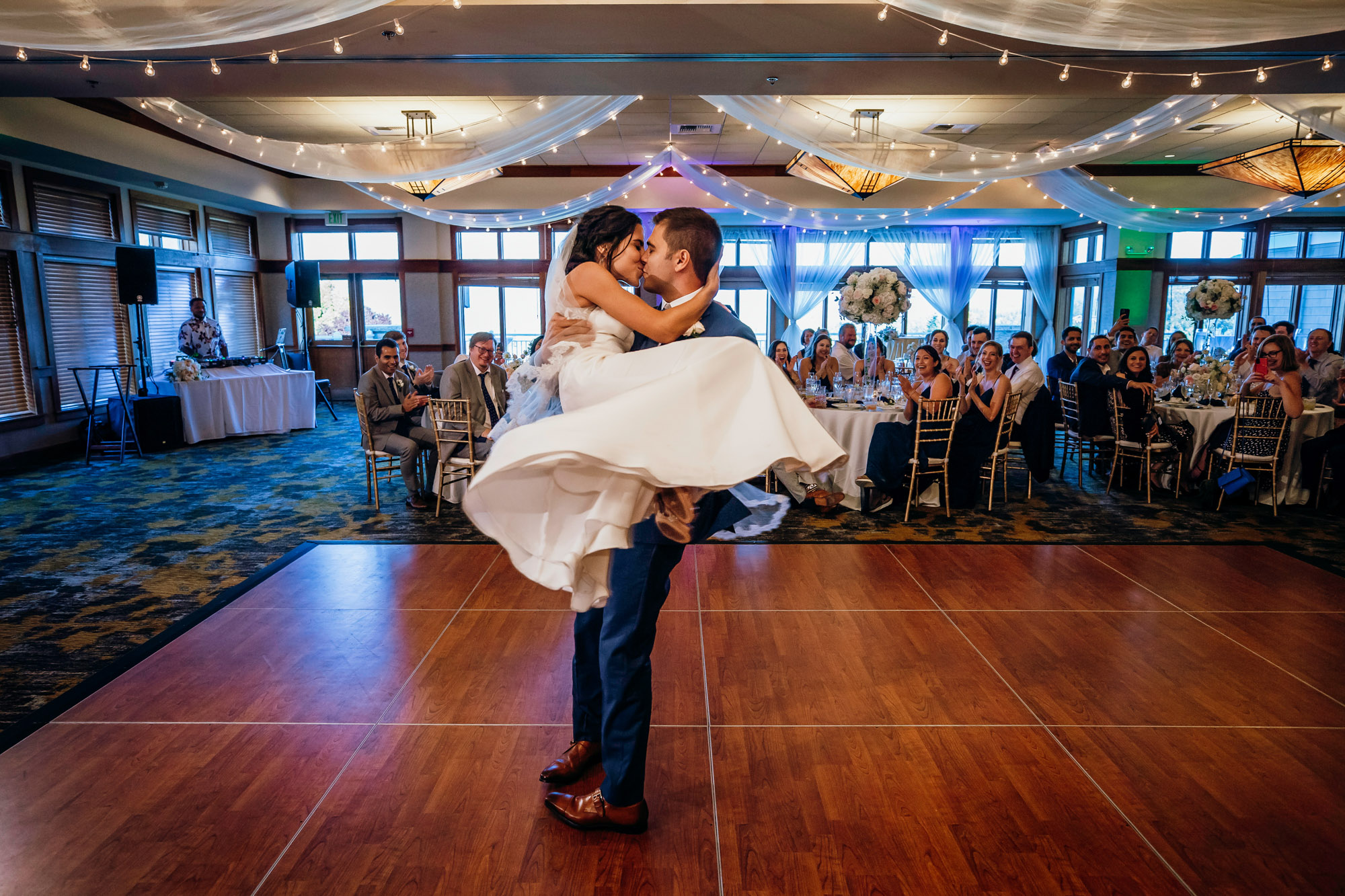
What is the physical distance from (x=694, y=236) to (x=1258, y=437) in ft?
20.7

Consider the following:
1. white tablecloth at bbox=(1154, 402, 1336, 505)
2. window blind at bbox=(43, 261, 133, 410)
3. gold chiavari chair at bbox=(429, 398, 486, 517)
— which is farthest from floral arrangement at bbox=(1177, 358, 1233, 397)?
window blind at bbox=(43, 261, 133, 410)

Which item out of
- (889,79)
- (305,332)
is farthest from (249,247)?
(889,79)

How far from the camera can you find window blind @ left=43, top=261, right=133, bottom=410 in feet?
29.5

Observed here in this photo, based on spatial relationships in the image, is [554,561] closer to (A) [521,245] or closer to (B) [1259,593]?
(B) [1259,593]

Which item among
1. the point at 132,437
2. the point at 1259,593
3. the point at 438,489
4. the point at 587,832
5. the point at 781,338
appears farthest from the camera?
the point at 781,338

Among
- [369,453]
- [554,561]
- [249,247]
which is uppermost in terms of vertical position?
[249,247]

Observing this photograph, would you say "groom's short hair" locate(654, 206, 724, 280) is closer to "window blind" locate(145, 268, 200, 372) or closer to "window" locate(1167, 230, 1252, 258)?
"window blind" locate(145, 268, 200, 372)

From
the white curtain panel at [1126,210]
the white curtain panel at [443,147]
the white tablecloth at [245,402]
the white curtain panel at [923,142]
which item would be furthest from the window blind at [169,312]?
the white curtain panel at [1126,210]

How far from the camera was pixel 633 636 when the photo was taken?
1.95 metres

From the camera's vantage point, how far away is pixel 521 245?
45.5 ft

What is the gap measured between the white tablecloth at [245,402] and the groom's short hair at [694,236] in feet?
30.6

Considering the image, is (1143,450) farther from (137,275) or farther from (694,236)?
(137,275)

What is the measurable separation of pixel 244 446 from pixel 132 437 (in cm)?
115

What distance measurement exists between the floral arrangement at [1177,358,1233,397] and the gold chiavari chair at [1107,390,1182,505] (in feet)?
1.32
